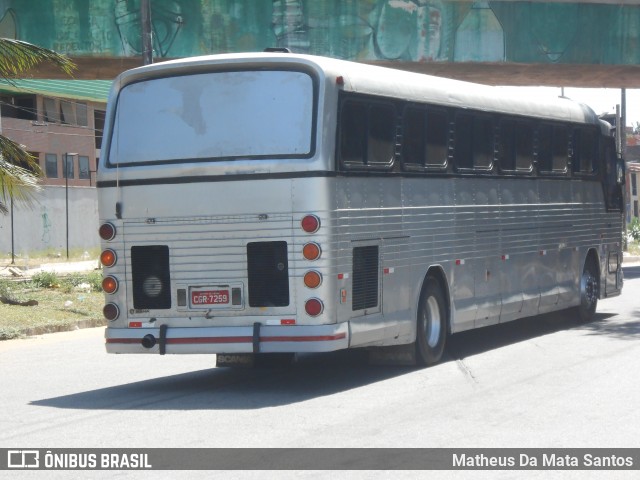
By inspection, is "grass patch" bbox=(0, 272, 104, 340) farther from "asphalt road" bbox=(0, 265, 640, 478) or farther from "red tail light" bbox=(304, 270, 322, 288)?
"red tail light" bbox=(304, 270, 322, 288)

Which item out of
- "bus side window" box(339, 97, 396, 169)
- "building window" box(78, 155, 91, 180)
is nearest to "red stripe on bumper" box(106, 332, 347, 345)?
"bus side window" box(339, 97, 396, 169)

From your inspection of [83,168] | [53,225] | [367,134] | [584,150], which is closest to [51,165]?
[83,168]

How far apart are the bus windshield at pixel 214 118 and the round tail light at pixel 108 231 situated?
0.67 metres

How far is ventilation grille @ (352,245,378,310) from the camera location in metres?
12.8

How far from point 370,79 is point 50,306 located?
11.6 m

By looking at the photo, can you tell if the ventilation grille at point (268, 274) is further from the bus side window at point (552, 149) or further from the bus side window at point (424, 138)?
the bus side window at point (552, 149)

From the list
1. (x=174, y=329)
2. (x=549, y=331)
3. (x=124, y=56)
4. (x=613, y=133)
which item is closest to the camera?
(x=174, y=329)

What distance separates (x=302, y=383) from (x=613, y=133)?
10282 mm

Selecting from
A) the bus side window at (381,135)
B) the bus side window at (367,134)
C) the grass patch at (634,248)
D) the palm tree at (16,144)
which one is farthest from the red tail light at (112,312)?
the grass patch at (634,248)

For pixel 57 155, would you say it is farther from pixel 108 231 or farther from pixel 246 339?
pixel 246 339

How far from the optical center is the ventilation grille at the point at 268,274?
12.4m

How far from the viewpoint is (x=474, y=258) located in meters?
15.9
